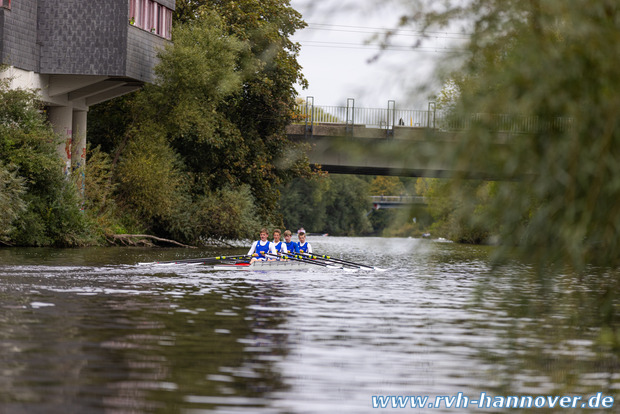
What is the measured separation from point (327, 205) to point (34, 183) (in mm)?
89066

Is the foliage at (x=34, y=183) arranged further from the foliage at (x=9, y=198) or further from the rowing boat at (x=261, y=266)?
the rowing boat at (x=261, y=266)

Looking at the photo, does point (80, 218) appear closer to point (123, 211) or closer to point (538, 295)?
point (123, 211)

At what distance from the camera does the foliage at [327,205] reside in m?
115

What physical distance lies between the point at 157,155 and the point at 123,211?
3153mm

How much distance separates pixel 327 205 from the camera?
408ft

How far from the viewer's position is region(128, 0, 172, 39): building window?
4116cm

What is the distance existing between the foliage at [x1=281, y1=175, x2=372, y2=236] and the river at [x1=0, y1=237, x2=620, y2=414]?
91.3 meters

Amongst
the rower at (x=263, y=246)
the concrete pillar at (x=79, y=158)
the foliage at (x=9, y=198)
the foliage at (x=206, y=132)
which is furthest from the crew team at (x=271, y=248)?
the foliage at (x=206, y=132)

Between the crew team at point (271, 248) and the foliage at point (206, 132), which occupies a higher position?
the foliage at point (206, 132)

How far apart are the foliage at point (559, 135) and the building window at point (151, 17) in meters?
35.2

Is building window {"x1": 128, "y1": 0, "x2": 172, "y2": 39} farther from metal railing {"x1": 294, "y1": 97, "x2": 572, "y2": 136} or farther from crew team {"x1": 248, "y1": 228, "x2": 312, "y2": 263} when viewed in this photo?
metal railing {"x1": 294, "y1": 97, "x2": 572, "y2": 136}

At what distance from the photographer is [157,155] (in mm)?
45562

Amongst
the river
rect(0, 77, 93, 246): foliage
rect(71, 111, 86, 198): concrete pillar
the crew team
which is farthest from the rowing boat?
rect(71, 111, 86, 198): concrete pillar

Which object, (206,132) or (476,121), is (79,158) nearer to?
(206,132)
